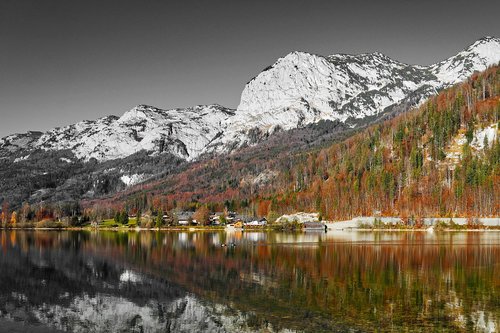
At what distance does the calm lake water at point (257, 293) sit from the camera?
108 ft

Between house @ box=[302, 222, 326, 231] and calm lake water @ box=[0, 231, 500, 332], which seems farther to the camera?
house @ box=[302, 222, 326, 231]

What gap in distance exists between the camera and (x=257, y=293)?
42.5 meters

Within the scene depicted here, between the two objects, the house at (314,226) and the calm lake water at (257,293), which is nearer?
the calm lake water at (257,293)

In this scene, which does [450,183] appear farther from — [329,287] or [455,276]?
[329,287]

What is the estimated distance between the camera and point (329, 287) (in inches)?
1763

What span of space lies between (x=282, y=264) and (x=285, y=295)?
21.3m

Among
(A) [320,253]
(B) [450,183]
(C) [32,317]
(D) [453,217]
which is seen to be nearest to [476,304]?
(C) [32,317]

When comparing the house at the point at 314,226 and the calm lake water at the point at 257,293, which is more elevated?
the calm lake water at the point at 257,293

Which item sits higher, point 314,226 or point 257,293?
point 257,293

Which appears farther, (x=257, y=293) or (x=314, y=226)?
(x=314, y=226)

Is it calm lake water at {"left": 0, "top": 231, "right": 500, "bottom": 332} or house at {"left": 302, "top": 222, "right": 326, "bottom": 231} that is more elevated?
calm lake water at {"left": 0, "top": 231, "right": 500, "bottom": 332}

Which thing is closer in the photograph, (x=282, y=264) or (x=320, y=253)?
(x=282, y=264)

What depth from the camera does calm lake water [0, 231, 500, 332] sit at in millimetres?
32812

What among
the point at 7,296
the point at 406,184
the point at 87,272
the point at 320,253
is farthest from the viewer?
→ the point at 406,184
